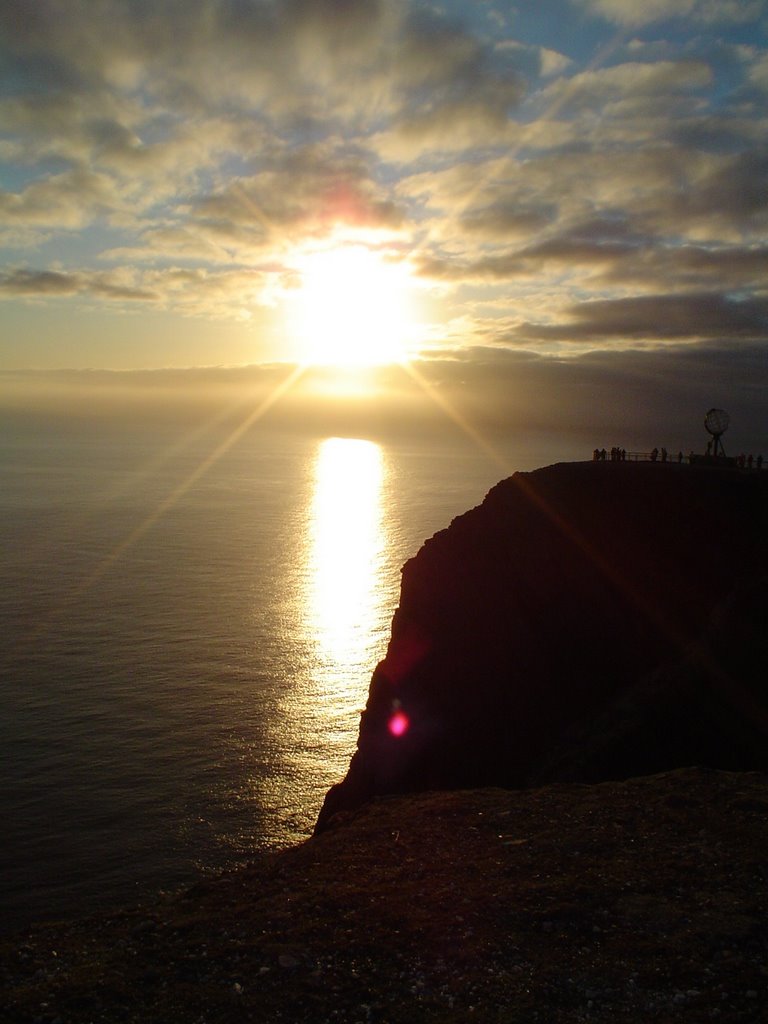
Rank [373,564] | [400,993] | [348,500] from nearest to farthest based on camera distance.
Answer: [400,993] < [373,564] < [348,500]

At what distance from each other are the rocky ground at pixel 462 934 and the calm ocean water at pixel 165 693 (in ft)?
73.9

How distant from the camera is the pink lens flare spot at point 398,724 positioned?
103 ft

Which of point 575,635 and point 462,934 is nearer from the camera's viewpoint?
point 462,934

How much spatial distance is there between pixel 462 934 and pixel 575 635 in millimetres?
19841

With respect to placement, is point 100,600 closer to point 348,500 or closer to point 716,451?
point 716,451

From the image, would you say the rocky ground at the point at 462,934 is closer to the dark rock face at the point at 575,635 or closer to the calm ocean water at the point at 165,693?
the dark rock face at the point at 575,635

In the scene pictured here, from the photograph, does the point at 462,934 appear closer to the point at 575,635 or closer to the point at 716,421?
the point at 575,635

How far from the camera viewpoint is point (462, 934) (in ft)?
36.4

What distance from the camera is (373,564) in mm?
100312

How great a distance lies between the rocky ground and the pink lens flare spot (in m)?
16.0

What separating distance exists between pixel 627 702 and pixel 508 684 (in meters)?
5.74

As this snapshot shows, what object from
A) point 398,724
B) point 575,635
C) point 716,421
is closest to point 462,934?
point 575,635

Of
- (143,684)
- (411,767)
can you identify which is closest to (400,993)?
(411,767)

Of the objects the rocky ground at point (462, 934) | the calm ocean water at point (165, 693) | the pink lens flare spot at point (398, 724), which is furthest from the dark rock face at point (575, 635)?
the calm ocean water at point (165, 693)
